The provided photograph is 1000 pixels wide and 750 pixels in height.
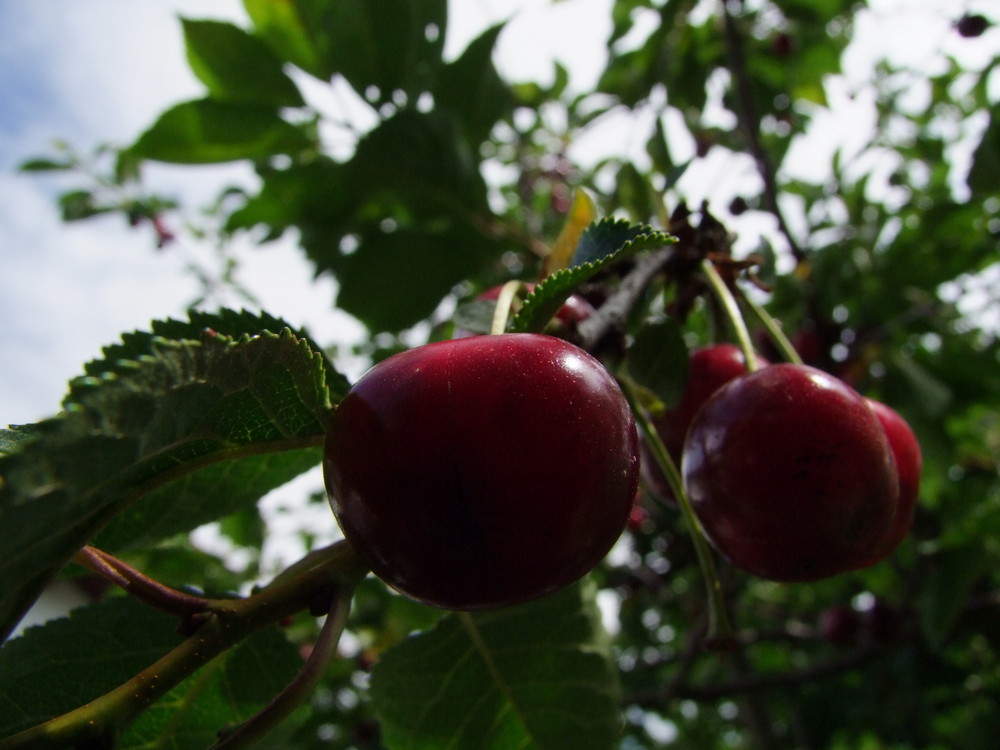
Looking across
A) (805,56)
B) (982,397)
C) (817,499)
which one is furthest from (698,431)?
(805,56)

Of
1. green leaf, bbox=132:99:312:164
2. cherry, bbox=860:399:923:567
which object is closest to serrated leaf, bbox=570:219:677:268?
cherry, bbox=860:399:923:567

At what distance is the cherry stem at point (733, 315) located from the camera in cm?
92

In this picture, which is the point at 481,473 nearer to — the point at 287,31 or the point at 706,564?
the point at 706,564

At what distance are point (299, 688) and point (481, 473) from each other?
198 mm

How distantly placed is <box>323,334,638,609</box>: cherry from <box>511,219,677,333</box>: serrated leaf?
8 cm

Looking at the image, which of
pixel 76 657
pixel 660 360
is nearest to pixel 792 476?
pixel 660 360

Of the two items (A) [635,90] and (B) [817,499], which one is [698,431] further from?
(A) [635,90]

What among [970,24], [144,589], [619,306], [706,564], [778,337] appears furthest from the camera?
[970,24]

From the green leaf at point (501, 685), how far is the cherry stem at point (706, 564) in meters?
0.22

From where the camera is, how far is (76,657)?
2.30 ft

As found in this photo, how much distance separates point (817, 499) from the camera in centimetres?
Answer: 71

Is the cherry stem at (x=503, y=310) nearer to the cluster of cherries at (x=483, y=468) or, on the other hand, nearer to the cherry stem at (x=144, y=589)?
the cluster of cherries at (x=483, y=468)

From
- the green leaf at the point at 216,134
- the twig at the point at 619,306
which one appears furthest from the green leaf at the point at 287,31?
the twig at the point at 619,306

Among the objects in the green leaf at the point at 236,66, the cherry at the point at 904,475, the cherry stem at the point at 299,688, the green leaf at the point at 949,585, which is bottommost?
the green leaf at the point at 949,585
